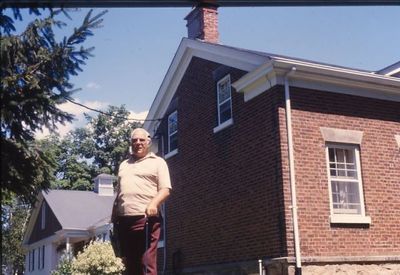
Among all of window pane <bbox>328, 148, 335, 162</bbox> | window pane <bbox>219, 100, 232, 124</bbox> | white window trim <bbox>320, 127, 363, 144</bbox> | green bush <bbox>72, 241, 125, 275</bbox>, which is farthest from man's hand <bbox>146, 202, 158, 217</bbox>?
green bush <bbox>72, 241, 125, 275</bbox>

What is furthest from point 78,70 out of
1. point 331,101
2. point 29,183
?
point 331,101

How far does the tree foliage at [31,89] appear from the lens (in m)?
4.68

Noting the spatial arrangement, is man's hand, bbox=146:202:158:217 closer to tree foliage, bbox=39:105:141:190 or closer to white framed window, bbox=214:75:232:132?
white framed window, bbox=214:75:232:132

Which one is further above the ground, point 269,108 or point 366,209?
point 269,108

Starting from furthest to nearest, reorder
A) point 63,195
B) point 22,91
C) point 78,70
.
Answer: point 63,195
point 78,70
point 22,91

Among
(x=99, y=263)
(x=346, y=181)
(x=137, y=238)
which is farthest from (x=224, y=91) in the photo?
(x=137, y=238)

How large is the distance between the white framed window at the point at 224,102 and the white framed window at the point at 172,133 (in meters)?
2.61

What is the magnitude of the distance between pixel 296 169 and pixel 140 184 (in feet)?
21.3

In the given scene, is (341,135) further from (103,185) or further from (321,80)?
Result: (103,185)

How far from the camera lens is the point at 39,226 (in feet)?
103

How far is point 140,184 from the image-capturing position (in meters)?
5.00

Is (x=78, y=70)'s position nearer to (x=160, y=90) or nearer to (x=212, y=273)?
(x=212, y=273)

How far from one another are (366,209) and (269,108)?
119 inches

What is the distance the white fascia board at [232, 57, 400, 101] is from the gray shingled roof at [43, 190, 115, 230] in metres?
15.6
